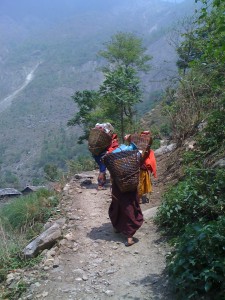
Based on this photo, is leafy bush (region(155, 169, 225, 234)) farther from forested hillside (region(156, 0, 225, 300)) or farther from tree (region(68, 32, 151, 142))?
tree (region(68, 32, 151, 142))

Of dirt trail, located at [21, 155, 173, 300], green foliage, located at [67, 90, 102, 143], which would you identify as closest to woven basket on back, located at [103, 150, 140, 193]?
dirt trail, located at [21, 155, 173, 300]

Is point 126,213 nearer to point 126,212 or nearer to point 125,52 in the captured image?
point 126,212

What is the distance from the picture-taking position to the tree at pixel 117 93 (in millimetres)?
16344

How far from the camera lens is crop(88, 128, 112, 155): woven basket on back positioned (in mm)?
7430

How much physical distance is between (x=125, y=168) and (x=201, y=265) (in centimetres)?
192

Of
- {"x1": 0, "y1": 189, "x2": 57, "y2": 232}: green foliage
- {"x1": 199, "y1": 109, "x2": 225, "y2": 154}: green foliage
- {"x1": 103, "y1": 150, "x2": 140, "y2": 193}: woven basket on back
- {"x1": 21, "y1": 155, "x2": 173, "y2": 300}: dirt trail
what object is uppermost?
{"x1": 103, "y1": 150, "x2": 140, "y2": 193}: woven basket on back

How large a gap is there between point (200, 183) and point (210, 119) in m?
3.03

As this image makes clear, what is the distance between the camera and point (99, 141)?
7.45 metres

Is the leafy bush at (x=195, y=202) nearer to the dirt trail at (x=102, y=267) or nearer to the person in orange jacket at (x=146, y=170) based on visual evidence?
the dirt trail at (x=102, y=267)

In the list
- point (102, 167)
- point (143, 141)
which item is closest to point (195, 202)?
point (143, 141)

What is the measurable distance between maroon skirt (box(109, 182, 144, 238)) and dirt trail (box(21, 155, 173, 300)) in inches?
7.1

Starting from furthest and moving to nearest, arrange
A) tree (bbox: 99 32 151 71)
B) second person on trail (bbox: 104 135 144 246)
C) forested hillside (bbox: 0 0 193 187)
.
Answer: forested hillside (bbox: 0 0 193 187) → tree (bbox: 99 32 151 71) → second person on trail (bbox: 104 135 144 246)

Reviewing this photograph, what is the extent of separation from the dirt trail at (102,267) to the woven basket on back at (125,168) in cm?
75

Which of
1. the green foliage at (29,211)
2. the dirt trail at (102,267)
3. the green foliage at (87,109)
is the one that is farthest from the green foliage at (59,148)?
the dirt trail at (102,267)
